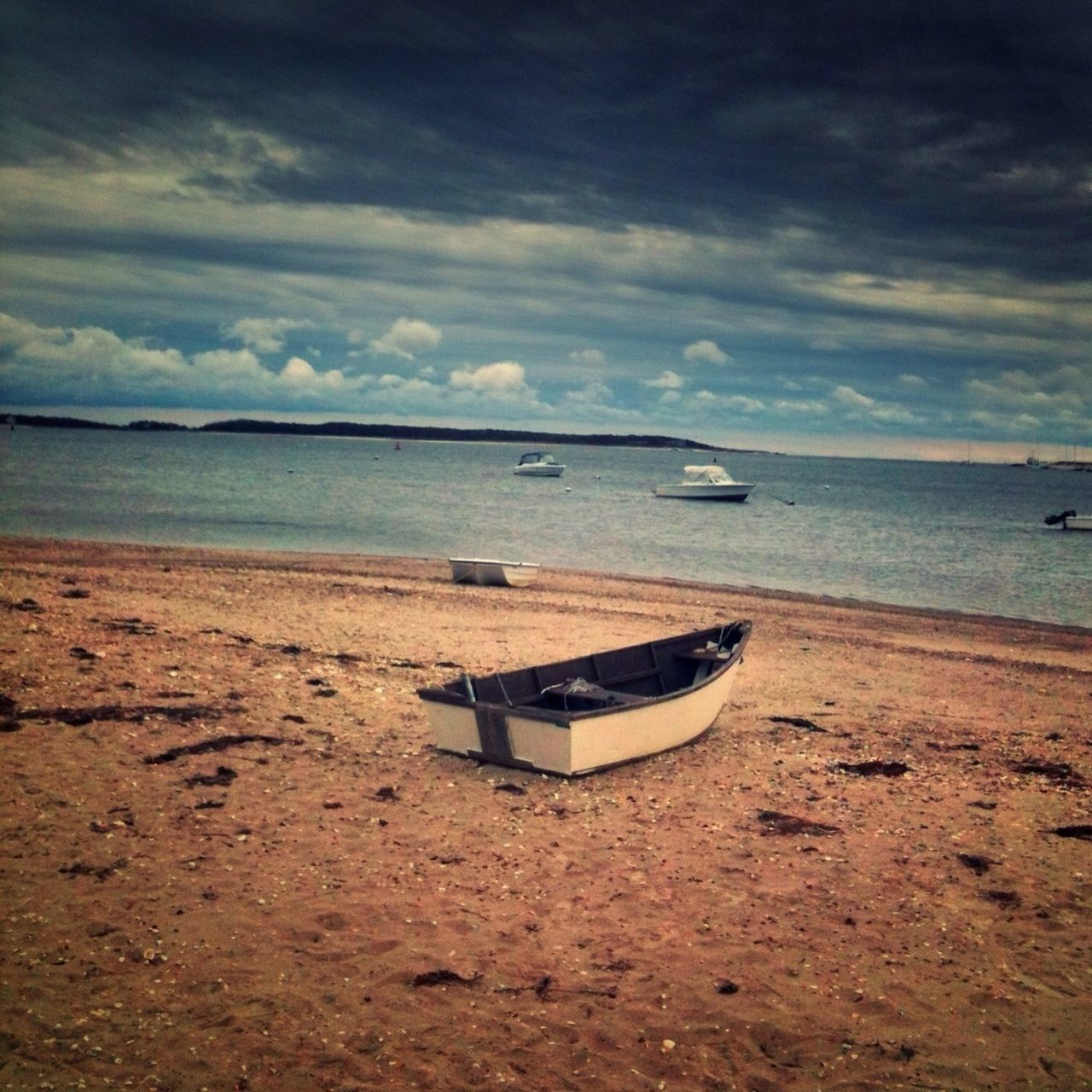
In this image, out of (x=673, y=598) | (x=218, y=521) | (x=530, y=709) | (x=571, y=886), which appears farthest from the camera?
(x=218, y=521)

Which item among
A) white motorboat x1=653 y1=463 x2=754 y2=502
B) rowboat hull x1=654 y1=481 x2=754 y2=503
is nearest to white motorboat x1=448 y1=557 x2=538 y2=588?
white motorboat x1=653 y1=463 x2=754 y2=502

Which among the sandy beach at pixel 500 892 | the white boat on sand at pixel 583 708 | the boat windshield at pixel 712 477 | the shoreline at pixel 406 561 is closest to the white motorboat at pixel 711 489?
the boat windshield at pixel 712 477

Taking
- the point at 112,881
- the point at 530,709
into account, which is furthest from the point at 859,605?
the point at 112,881

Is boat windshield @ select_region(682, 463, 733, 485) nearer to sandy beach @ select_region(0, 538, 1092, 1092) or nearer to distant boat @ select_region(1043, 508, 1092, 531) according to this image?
distant boat @ select_region(1043, 508, 1092, 531)

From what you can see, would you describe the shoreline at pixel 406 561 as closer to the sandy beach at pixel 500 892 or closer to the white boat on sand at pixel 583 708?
the sandy beach at pixel 500 892

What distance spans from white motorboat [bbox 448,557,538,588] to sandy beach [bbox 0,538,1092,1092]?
41.8 feet

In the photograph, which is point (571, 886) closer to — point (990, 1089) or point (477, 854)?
point (477, 854)

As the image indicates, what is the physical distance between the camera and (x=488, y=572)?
2938 centimetres

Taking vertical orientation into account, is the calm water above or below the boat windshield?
below

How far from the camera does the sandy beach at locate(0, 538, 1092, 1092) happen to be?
21.1 feet

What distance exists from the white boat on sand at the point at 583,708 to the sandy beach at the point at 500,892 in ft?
1.01

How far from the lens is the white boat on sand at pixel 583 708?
11.5m

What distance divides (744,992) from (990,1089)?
1707 mm

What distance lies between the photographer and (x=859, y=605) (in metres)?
32.2
